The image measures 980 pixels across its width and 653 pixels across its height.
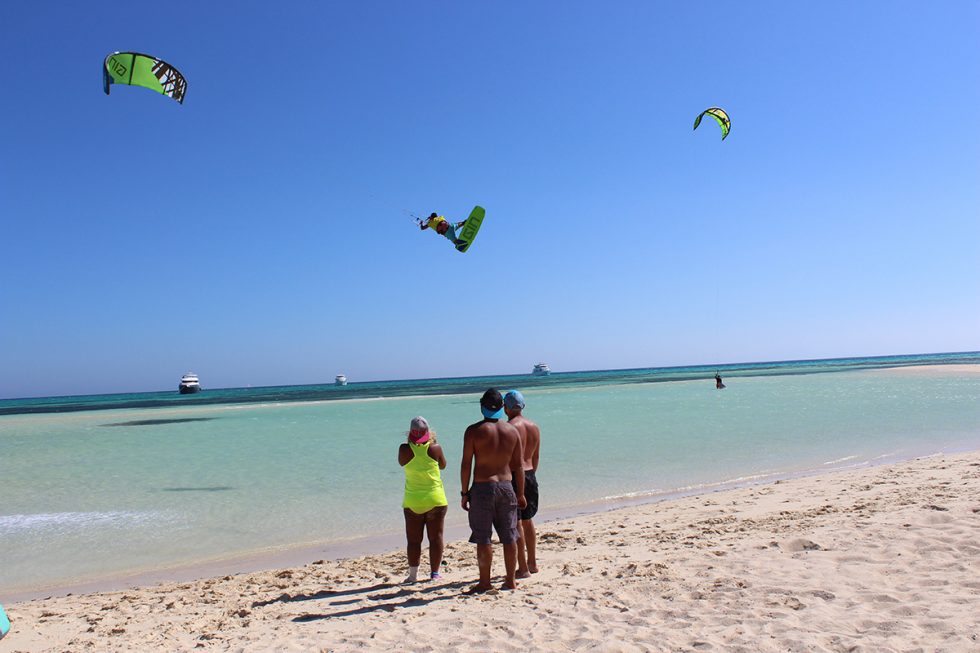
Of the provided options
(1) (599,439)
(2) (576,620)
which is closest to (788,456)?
(1) (599,439)

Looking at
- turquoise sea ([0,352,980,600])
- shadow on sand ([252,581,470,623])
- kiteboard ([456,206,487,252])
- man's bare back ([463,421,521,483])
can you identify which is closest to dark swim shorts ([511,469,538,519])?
man's bare back ([463,421,521,483])

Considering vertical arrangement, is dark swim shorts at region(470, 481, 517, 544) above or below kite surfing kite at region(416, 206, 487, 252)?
below

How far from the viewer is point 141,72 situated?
8352 mm

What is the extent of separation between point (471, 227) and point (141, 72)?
5137mm

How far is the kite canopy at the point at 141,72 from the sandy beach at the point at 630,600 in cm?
635

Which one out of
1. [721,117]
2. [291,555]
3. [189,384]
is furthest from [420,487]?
[189,384]

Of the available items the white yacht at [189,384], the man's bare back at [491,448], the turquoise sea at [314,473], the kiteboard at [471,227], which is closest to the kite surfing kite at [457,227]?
the kiteboard at [471,227]

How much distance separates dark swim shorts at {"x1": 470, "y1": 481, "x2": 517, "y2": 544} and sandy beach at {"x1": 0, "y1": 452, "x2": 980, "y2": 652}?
0.43m

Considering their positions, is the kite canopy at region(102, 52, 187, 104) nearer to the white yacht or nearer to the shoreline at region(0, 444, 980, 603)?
the shoreline at region(0, 444, 980, 603)

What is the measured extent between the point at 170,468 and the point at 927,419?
1780 centimetres

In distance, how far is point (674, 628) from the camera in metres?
3.67

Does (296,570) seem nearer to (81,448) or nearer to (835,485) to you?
(835,485)

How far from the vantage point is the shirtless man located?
4570 mm

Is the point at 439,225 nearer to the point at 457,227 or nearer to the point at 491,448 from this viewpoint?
the point at 457,227
